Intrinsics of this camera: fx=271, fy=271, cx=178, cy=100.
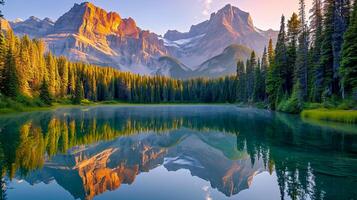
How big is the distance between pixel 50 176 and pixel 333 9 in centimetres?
5168

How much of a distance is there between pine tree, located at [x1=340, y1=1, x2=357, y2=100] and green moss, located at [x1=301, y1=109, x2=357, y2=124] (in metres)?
3.69

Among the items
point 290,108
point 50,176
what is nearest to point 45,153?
point 50,176

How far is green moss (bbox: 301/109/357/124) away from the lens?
108ft

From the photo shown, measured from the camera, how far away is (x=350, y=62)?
125 feet

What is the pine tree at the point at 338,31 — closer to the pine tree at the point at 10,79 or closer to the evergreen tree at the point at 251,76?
the evergreen tree at the point at 251,76

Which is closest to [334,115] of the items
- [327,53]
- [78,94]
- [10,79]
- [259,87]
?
[327,53]

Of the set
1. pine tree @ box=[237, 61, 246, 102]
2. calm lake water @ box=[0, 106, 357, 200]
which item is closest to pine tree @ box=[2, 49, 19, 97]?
calm lake water @ box=[0, 106, 357, 200]

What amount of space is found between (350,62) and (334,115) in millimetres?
8334

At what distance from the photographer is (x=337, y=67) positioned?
143 ft

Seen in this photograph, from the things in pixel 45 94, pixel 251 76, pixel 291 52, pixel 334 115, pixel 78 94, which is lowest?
pixel 334 115

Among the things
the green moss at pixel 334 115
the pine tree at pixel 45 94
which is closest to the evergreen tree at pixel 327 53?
the green moss at pixel 334 115

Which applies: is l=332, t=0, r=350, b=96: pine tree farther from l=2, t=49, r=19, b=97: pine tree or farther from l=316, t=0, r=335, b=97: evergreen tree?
l=2, t=49, r=19, b=97: pine tree

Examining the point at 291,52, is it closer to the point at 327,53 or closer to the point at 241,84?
the point at 327,53

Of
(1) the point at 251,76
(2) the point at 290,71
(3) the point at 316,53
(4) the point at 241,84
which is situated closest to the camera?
(3) the point at 316,53
